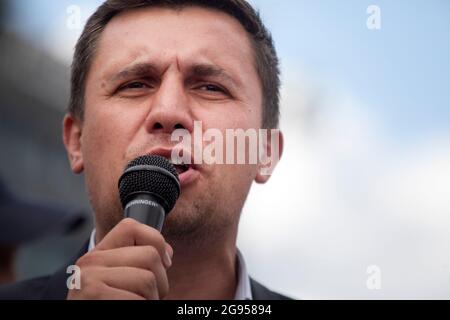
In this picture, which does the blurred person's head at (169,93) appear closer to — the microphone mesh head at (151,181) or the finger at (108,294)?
the microphone mesh head at (151,181)

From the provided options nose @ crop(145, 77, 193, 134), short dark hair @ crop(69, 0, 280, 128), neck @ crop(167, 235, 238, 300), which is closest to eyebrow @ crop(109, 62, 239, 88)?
nose @ crop(145, 77, 193, 134)

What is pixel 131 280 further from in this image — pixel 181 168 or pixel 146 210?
pixel 181 168

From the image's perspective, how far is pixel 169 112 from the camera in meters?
2.15

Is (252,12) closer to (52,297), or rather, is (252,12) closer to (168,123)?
(168,123)

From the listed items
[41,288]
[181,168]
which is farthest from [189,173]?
[41,288]

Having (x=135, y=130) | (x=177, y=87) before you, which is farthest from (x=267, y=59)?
(x=135, y=130)

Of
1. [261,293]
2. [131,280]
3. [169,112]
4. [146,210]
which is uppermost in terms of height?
[169,112]

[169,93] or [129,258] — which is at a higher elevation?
[169,93]

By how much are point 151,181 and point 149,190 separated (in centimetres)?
3

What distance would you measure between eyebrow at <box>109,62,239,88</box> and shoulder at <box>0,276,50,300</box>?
0.93m

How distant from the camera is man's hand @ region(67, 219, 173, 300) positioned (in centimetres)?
135

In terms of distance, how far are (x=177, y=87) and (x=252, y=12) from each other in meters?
0.65

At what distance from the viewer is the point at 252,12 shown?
2744 mm

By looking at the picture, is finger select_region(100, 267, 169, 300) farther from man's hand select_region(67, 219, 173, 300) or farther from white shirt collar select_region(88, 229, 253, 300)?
white shirt collar select_region(88, 229, 253, 300)
